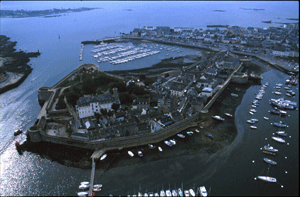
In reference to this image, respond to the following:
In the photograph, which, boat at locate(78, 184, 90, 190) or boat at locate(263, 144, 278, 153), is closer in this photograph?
boat at locate(78, 184, 90, 190)

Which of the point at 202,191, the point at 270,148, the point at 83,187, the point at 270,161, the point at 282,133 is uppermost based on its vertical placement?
the point at 282,133

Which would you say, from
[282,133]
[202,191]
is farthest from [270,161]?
[202,191]

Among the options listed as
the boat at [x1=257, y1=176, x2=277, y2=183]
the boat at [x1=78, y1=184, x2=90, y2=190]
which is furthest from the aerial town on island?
the boat at [x1=257, y1=176, x2=277, y2=183]

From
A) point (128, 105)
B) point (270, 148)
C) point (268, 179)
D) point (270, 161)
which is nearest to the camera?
point (268, 179)

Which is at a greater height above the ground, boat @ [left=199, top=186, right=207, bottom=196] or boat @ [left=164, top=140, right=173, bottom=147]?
boat @ [left=164, top=140, right=173, bottom=147]

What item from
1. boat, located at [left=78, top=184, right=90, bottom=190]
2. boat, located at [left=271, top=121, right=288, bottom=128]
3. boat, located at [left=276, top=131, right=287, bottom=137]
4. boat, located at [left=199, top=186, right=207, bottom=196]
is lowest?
boat, located at [left=78, top=184, right=90, bottom=190]

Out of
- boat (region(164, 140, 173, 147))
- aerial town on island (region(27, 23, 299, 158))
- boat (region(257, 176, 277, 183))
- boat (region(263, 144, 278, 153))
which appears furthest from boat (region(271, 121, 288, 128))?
boat (region(164, 140, 173, 147))

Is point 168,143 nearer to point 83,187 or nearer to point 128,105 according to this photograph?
point 128,105

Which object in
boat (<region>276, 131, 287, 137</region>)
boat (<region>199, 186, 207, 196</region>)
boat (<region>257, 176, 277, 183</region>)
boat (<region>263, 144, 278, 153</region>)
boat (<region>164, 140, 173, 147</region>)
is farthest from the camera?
boat (<region>276, 131, 287, 137</region>)

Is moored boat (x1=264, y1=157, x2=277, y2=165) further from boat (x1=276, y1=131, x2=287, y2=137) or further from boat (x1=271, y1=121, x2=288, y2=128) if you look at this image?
boat (x1=271, y1=121, x2=288, y2=128)

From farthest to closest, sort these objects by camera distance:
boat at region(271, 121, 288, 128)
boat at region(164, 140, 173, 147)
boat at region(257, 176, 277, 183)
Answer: boat at region(271, 121, 288, 128) → boat at region(164, 140, 173, 147) → boat at region(257, 176, 277, 183)

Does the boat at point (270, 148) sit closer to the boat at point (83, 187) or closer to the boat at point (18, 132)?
the boat at point (83, 187)
